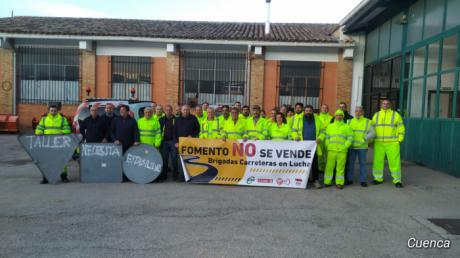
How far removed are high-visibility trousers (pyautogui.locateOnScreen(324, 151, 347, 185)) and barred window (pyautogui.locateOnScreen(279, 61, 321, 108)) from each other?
30.9 ft

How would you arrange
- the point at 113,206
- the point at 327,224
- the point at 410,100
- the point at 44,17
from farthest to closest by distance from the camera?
the point at 44,17 < the point at 410,100 < the point at 113,206 < the point at 327,224

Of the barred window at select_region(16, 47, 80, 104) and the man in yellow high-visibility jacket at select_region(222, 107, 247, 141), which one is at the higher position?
the barred window at select_region(16, 47, 80, 104)

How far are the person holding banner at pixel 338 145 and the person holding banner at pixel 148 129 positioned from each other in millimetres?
3732

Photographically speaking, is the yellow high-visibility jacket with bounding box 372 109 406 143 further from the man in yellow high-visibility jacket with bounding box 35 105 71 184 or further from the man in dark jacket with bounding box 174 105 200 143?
the man in yellow high-visibility jacket with bounding box 35 105 71 184

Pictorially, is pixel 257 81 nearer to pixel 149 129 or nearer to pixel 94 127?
pixel 149 129

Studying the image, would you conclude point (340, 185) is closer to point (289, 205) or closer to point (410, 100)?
point (289, 205)

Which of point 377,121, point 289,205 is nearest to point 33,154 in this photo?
point 289,205

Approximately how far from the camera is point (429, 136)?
33.4 feet

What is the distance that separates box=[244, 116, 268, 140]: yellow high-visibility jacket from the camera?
26.2ft

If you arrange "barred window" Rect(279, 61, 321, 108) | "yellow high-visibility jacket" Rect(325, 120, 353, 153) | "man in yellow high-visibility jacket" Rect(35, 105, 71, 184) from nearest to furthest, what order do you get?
"yellow high-visibility jacket" Rect(325, 120, 353, 153)
"man in yellow high-visibility jacket" Rect(35, 105, 71, 184)
"barred window" Rect(279, 61, 321, 108)

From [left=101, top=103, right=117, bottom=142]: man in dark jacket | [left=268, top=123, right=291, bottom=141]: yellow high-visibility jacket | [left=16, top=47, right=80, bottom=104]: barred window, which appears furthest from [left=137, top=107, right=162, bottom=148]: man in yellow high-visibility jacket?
[left=16, top=47, right=80, bottom=104]: barred window

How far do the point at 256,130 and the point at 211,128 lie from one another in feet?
3.42

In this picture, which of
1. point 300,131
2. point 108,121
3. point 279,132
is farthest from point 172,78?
point 300,131

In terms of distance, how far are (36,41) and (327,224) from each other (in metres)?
16.9
